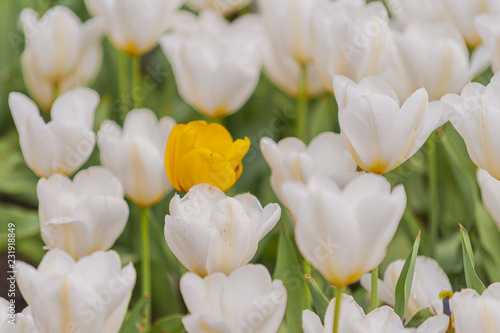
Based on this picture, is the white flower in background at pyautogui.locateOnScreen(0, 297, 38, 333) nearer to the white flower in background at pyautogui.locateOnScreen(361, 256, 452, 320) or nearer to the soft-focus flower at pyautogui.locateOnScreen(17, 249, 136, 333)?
the soft-focus flower at pyautogui.locateOnScreen(17, 249, 136, 333)

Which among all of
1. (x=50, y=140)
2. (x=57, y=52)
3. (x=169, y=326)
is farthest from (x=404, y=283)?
(x=57, y=52)

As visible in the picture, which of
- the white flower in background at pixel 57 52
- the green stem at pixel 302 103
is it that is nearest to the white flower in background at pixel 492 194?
the green stem at pixel 302 103

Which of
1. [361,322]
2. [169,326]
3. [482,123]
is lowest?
[169,326]

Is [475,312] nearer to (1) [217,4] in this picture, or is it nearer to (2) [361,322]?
(2) [361,322]

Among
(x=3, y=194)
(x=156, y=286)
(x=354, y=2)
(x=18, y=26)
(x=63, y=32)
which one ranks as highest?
(x=354, y=2)

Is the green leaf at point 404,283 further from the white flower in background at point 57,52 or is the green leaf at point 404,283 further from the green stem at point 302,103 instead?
the white flower in background at point 57,52

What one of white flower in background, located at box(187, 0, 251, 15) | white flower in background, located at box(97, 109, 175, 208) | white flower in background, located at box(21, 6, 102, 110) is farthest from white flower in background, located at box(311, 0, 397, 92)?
white flower in background, located at box(187, 0, 251, 15)

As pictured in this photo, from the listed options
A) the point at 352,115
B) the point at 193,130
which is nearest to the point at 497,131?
the point at 352,115

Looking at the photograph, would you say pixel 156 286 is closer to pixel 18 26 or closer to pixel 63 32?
pixel 63 32
